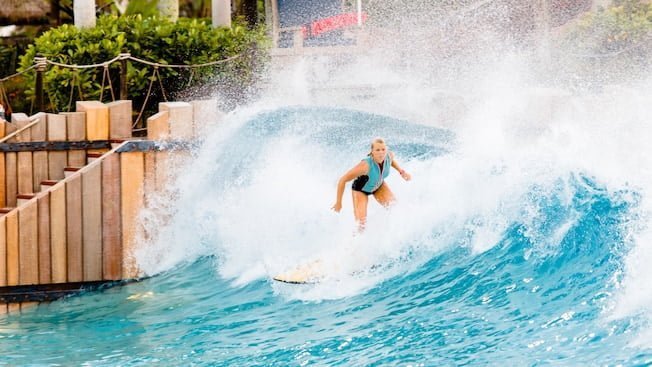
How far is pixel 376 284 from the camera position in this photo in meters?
10.5

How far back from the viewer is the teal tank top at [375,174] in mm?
10984

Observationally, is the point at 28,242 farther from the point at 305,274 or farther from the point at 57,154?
the point at 305,274

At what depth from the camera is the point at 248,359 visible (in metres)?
9.31

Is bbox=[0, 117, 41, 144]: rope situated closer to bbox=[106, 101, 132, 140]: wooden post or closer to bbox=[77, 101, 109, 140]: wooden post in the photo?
→ bbox=[77, 101, 109, 140]: wooden post

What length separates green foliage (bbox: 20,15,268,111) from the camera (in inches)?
591

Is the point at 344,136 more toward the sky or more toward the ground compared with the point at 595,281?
more toward the sky

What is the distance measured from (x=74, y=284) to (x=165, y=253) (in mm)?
942

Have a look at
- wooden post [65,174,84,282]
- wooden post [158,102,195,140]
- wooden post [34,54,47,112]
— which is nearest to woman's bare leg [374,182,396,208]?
wooden post [158,102,195,140]

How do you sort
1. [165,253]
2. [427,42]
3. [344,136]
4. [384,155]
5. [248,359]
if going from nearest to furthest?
[248,359] → [384,155] → [165,253] → [344,136] → [427,42]

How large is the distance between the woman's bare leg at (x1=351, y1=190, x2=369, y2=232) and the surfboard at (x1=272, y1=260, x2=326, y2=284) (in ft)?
1.68

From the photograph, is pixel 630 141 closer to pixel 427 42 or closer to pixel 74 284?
pixel 74 284

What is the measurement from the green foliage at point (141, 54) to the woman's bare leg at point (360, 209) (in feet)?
15.5

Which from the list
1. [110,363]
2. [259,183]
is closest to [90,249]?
[259,183]

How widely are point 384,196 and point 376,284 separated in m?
0.98
